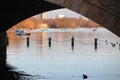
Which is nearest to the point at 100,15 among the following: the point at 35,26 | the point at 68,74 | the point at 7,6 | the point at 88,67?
the point at 68,74

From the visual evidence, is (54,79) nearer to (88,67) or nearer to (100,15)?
(88,67)

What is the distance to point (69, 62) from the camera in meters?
31.6

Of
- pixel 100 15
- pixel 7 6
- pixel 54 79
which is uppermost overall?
pixel 7 6

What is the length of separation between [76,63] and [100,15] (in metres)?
18.6

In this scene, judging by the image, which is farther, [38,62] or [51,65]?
[38,62]

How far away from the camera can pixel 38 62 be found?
3166cm

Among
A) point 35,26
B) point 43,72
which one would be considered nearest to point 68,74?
point 43,72

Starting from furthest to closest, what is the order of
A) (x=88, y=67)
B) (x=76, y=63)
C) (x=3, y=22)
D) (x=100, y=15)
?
(x=3, y=22)
(x=76, y=63)
(x=88, y=67)
(x=100, y=15)

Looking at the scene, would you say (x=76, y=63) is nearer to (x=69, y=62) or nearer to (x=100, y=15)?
(x=69, y=62)

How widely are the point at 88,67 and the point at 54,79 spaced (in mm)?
5923

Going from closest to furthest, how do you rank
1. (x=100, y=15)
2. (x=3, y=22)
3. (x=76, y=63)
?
(x=100, y=15) → (x=76, y=63) → (x=3, y=22)

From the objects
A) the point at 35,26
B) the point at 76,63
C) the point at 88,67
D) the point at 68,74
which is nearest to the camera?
the point at 68,74

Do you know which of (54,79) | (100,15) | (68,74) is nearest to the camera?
(100,15)

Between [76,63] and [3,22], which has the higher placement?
[3,22]
